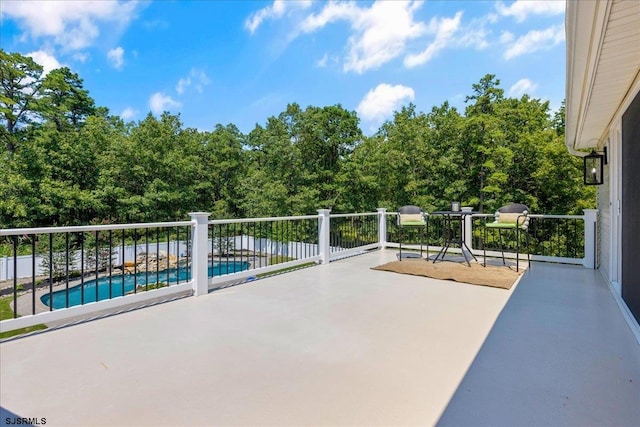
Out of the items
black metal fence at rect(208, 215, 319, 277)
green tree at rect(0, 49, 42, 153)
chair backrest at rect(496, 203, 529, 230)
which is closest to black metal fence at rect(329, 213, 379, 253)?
black metal fence at rect(208, 215, 319, 277)

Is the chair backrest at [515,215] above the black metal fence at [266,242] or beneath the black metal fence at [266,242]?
above

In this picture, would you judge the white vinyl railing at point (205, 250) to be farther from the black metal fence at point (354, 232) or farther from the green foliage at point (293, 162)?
the green foliage at point (293, 162)

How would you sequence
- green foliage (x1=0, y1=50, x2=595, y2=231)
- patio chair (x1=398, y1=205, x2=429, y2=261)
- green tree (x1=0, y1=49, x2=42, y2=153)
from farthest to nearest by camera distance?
1. green tree (x1=0, y1=49, x2=42, y2=153)
2. green foliage (x1=0, y1=50, x2=595, y2=231)
3. patio chair (x1=398, y1=205, x2=429, y2=261)

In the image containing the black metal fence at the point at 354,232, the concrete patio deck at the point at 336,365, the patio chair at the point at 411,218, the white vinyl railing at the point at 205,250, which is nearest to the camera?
the concrete patio deck at the point at 336,365

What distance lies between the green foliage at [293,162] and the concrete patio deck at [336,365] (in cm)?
1244

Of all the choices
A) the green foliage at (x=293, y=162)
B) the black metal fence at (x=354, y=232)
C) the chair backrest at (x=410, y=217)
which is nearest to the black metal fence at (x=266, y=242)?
the black metal fence at (x=354, y=232)

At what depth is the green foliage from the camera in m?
14.7

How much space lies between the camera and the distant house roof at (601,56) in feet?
5.91

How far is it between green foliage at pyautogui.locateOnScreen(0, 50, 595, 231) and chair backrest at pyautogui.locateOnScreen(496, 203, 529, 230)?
9.60 m

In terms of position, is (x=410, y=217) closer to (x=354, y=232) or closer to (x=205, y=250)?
(x=354, y=232)

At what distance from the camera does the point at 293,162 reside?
61.4ft

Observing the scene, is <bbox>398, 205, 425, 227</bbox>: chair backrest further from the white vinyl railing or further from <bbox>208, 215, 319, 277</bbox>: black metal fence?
<bbox>208, 215, 319, 277</bbox>: black metal fence

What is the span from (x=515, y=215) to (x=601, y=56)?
3400 mm

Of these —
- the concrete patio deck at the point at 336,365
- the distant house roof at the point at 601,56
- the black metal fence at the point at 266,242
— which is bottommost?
the concrete patio deck at the point at 336,365
